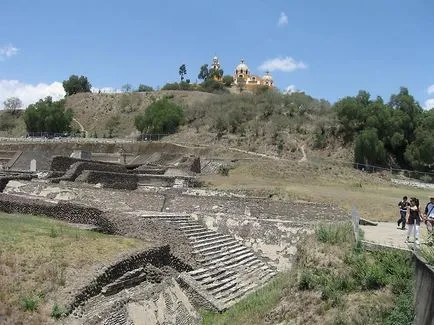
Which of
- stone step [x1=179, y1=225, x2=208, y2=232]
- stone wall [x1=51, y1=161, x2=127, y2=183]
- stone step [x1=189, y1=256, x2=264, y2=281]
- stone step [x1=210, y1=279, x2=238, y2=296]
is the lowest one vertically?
stone step [x1=210, y1=279, x2=238, y2=296]

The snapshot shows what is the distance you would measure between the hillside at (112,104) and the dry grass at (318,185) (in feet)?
163

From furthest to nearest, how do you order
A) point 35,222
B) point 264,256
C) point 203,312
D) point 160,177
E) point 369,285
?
point 160,177 → point 264,256 → point 35,222 → point 203,312 → point 369,285

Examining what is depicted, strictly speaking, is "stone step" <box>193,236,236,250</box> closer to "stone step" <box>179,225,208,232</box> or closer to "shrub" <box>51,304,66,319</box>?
"stone step" <box>179,225,208,232</box>

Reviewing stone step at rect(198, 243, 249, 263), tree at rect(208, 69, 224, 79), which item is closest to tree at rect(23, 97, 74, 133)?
tree at rect(208, 69, 224, 79)

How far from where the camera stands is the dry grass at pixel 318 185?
23266 mm

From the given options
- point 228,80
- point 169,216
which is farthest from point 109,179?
point 228,80

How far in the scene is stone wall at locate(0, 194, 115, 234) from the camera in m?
16.8

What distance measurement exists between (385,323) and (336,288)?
55.5 inches

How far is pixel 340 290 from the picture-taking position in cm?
952

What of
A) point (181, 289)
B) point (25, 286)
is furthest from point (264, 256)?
point (25, 286)

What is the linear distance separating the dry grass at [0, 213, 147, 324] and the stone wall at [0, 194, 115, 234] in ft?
3.77

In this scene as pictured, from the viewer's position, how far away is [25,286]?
10.8 metres

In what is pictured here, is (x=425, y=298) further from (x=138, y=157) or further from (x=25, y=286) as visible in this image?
(x=138, y=157)

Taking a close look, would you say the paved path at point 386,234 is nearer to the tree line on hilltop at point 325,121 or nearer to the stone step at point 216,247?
the stone step at point 216,247
